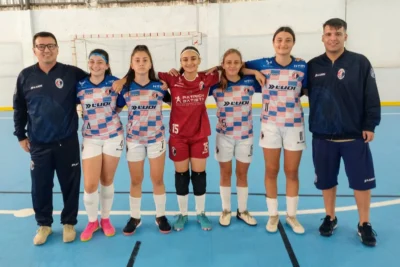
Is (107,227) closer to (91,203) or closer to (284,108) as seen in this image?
(91,203)

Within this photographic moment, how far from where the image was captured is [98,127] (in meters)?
2.94

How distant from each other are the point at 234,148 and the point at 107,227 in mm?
1372

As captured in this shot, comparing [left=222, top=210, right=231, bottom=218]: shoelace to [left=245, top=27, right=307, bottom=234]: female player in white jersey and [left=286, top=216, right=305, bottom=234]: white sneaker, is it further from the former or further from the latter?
[left=286, top=216, right=305, bottom=234]: white sneaker

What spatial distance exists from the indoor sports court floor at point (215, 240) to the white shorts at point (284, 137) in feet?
2.59

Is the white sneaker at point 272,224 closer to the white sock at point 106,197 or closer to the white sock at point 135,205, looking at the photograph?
the white sock at point 135,205

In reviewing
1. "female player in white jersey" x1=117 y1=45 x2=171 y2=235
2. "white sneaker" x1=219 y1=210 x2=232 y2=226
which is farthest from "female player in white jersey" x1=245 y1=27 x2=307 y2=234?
"female player in white jersey" x1=117 y1=45 x2=171 y2=235

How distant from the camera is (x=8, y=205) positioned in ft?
12.3

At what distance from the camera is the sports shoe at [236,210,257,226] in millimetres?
3232

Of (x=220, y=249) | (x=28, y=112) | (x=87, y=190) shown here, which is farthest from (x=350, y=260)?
(x=28, y=112)

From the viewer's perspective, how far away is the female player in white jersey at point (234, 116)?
120 inches

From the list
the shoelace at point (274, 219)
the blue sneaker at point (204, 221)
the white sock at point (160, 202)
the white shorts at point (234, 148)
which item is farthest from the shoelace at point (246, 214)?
the white sock at point (160, 202)

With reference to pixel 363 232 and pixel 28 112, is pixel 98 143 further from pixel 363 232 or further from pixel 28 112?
pixel 363 232

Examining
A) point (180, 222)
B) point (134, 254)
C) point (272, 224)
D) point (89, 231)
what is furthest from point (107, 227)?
point (272, 224)

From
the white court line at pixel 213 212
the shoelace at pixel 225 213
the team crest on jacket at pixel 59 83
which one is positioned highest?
the team crest on jacket at pixel 59 83
